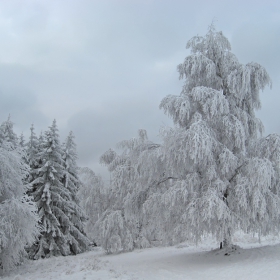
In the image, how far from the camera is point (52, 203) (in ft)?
76.2

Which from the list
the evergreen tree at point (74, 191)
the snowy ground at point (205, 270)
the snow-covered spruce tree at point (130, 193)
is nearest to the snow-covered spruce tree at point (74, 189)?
the evergreen tree at point (74, 191)

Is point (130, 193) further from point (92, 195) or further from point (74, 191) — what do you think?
point (74, 191)

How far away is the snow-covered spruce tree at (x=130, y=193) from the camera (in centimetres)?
1356

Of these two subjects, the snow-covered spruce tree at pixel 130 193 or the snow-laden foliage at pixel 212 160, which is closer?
the snow-laden foliage at pixel 212 160

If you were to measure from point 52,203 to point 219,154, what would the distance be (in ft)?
50.3

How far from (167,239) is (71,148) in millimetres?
14867

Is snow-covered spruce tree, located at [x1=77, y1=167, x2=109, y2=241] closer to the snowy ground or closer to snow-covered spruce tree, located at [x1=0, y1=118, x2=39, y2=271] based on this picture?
snow-covered spruce tree, located at [x1=0, y1=118, x2=39, y2=271]

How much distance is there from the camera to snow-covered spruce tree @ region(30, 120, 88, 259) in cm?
2238

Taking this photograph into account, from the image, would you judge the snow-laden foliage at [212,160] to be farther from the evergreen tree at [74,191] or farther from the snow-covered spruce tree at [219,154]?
the evergreen tree at [74,191]

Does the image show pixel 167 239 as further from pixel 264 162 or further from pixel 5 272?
pixel 5 272

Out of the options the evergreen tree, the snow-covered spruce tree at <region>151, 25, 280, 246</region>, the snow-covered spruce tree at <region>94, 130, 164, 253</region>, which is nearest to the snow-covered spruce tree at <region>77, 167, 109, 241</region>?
the snow-covered spruce tree at <region>94, 130, 164, 253</region>

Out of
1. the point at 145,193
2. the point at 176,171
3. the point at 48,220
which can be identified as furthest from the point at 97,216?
the point at 176,171

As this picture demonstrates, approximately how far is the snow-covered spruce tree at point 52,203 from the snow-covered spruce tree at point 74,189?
0.37 metres

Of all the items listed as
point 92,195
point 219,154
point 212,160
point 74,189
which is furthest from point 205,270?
point 74,189
